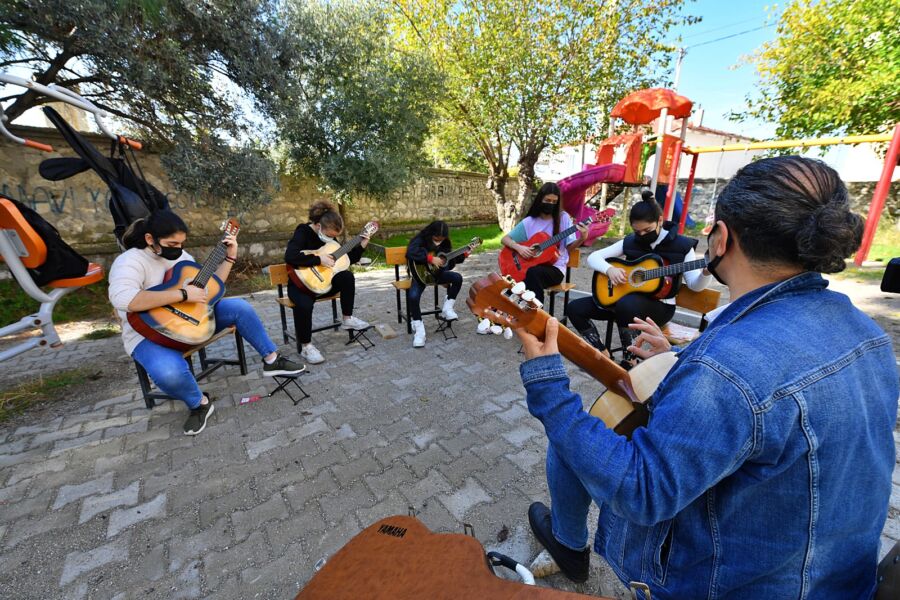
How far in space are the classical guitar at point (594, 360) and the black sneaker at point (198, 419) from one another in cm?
256

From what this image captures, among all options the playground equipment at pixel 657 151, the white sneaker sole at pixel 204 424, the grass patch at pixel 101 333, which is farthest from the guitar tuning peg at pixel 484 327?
the grass patch at pixel 101 333

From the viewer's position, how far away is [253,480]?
93.8 inches

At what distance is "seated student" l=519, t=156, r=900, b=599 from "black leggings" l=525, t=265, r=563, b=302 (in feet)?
11.2

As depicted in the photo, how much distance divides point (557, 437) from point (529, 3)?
11767 mm

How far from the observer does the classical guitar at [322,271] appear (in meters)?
4.08

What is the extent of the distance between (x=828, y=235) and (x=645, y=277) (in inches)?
104

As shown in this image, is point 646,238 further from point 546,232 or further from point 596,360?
point 596,360

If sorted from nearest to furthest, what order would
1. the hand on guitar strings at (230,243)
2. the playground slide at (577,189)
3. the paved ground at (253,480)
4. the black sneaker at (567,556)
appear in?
1. the black sneaker at (567,556)
2. the paved ground at (253,480)
3. the hand on guitar strings at (230,243)
4. the playground slide at (577,189)

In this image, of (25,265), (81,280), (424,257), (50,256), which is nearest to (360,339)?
(424,257)

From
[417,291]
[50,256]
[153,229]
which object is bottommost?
[417,291]

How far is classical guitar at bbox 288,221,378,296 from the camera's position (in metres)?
4.08

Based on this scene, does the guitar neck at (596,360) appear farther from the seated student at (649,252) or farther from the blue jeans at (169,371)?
the blue jeans at (169,371)

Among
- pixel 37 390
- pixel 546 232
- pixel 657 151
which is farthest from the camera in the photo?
pixel 657 151

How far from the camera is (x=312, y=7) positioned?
7.61 metres
